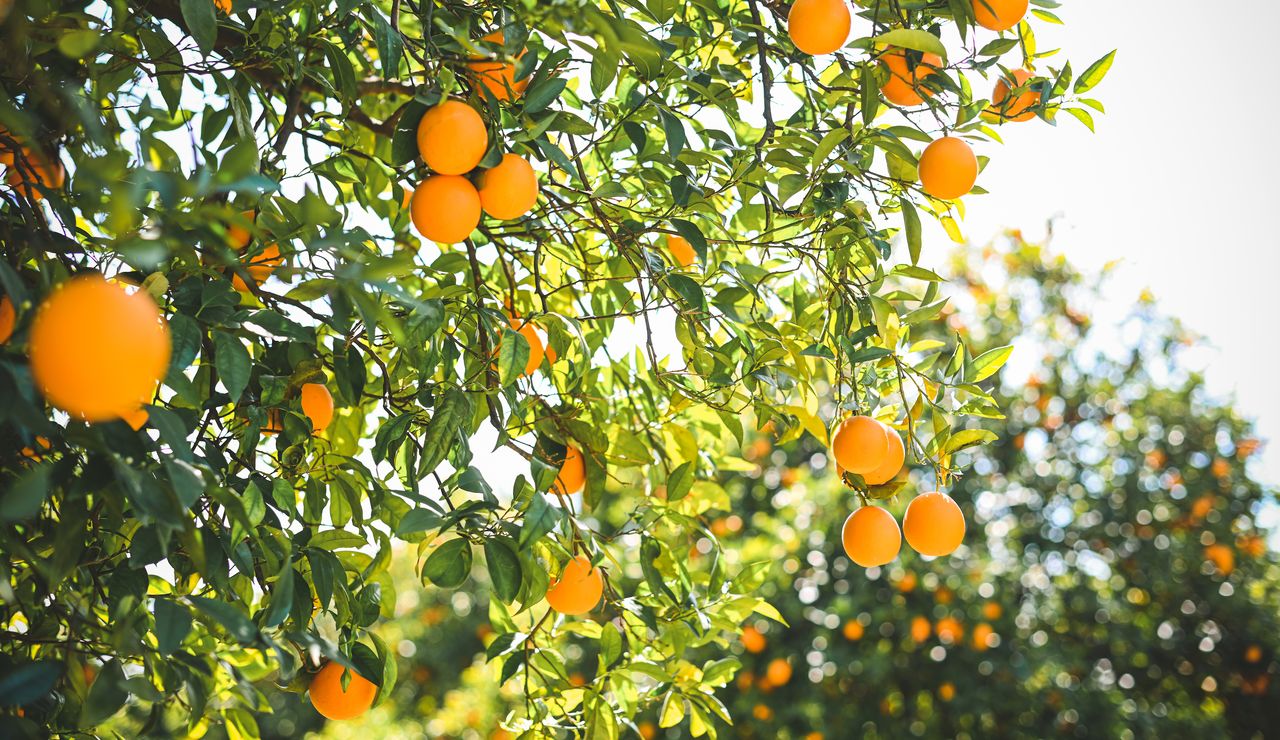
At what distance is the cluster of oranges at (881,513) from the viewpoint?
48.6 inches

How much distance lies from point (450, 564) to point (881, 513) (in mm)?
628

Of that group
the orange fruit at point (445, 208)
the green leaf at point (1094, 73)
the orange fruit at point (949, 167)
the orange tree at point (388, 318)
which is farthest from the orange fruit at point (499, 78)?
the green leaf at point (1094, 73)

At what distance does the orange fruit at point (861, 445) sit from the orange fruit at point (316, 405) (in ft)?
2.42

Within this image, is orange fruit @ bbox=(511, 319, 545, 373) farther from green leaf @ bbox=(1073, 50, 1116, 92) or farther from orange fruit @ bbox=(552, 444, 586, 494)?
green leaf @ bbox=(1073, 50, 1116, 92)

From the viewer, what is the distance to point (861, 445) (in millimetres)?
1226

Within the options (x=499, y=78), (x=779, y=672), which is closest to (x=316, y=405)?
(x=499, y=78)

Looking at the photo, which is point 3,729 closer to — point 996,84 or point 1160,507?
point 996,84

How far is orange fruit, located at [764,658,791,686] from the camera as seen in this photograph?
3209 mm

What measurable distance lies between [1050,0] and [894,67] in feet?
0.80

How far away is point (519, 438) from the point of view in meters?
1.45

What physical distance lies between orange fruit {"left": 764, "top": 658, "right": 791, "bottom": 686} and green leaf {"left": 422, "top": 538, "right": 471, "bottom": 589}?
2.33 meters

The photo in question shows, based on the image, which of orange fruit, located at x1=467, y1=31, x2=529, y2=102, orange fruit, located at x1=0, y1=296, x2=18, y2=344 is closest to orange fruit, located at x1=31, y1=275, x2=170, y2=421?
orange fruit, located at x1=0, y1=296, x2=18, y2=344

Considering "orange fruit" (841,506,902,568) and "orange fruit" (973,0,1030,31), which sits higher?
"orange fruit" (973,0,1030,31)

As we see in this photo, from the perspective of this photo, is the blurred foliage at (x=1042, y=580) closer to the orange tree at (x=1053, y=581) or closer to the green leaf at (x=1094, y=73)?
the orange tree at (x=1053, y=581)
